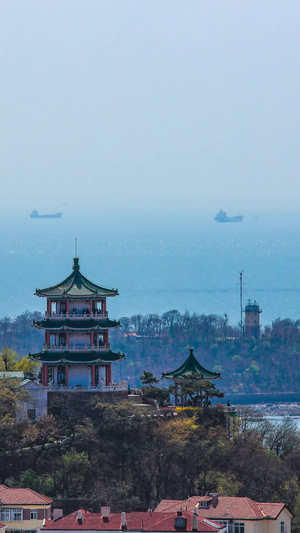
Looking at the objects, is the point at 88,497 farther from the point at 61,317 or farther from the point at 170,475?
the point at 61,317

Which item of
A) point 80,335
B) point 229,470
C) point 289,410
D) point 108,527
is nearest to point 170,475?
point 229,470

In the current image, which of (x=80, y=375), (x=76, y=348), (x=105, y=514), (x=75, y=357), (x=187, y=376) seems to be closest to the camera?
(x=105, y=514)

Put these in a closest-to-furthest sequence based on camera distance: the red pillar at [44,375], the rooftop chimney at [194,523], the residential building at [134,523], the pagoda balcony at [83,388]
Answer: the rooftop chimney at [194,523]
the residential building at [134,523]
the pagoda balcony at [83,388]
the red pillar at [44,375]

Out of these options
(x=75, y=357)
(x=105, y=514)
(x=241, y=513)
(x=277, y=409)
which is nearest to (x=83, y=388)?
(x=75, y=357)

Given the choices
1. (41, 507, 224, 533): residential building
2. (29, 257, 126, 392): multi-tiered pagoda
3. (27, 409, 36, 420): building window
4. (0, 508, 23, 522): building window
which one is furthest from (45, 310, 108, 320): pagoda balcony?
(41, 507, 224, 533): residential building

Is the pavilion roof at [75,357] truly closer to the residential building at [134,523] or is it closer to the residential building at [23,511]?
the residential building at [23,511]

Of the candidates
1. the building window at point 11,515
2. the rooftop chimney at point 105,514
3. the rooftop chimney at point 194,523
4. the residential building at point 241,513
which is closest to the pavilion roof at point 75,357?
the residential building at point 241,513

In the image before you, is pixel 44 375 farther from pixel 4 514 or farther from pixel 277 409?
pixel 277 409

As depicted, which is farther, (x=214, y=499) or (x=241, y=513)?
(x=214, y=499)
